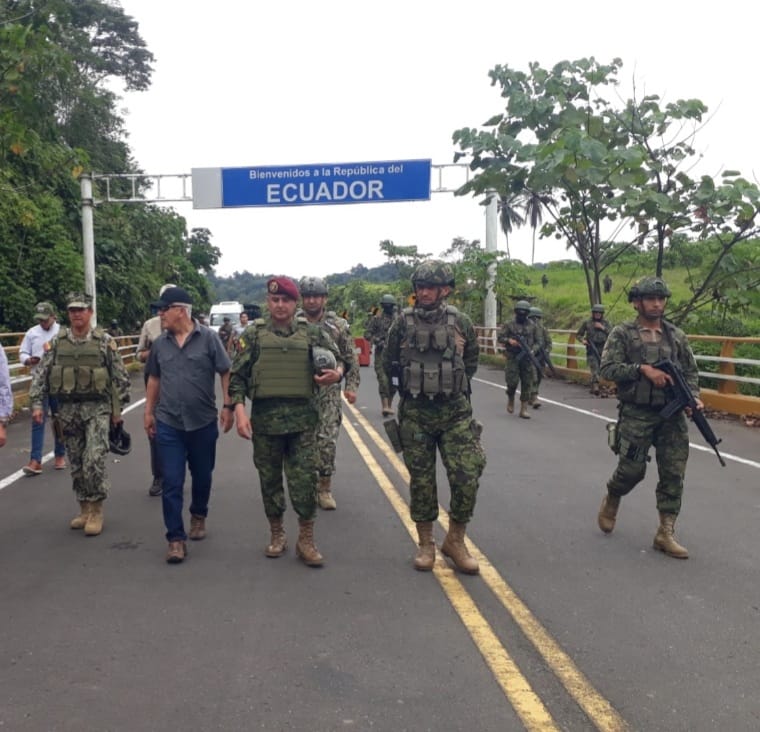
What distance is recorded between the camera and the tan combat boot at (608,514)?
589 centimetres

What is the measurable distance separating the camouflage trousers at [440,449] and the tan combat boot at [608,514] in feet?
4.29

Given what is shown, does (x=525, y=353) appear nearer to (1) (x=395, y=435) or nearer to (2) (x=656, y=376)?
(2) (x=656, y=376)

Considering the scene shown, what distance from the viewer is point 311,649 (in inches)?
153

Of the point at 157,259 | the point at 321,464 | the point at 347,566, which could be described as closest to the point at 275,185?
the point at 157,259

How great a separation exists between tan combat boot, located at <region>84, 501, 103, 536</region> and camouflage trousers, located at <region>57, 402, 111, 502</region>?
0.05 m

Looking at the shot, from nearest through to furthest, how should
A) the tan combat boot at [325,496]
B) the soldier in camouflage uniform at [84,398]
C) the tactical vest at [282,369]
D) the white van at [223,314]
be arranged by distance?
1. the tactical vest at [282,369]
2. the soldier in camouflage uniform at [84,398]
3. the tan combat boot at [325,496]
4. the white van at [223,314]

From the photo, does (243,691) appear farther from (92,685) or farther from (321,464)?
(321,464)

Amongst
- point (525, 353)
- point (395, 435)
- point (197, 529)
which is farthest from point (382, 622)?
point (525, 353)

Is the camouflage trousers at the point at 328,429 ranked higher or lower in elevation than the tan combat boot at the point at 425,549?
higher

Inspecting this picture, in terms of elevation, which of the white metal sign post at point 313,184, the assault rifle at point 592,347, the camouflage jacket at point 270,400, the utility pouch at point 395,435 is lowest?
the assault rifle at point 592,347

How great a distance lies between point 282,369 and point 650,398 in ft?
8.15

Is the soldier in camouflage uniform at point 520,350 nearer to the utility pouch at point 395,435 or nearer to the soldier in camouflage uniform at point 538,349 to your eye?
the soldier in camouflage uniform at point 538,349

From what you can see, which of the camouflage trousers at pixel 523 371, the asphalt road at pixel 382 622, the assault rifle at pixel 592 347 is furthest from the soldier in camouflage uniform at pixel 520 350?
the asphalt road at pixel 382 622

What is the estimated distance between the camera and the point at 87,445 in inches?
245
